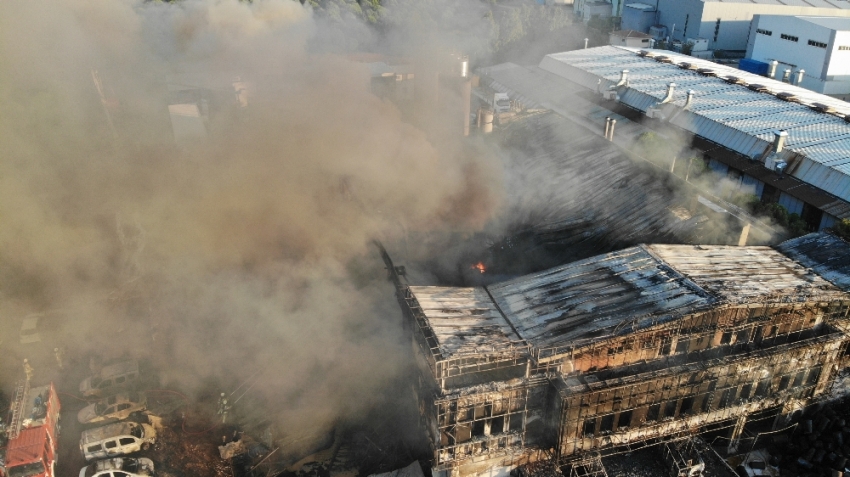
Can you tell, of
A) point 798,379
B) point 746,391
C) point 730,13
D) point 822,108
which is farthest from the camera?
point 730,13

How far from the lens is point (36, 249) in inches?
510

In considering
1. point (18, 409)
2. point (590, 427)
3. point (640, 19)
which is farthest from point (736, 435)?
point (640, 19)

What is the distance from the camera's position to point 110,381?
11.5 meters

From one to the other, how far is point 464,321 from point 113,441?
22.6 ft

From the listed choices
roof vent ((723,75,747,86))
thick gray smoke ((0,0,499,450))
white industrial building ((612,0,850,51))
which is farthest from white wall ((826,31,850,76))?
thick gray smoke ((0,0,499,450))

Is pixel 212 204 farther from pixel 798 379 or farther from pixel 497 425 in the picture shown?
pixel 798 379

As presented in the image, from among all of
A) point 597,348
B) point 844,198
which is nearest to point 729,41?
point 844,198

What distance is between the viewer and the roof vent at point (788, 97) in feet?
61.6

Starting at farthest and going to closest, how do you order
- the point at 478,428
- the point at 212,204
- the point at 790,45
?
the point at 790,45
the point at 212,204
the point at 478,428

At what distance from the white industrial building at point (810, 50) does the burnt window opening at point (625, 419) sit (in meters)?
23.1

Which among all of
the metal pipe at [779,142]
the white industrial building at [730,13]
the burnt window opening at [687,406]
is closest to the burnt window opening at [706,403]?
the burnt window opening at [687,406]

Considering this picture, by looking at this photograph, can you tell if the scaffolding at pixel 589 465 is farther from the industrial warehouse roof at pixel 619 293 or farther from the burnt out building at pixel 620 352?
the industrial warehouse roof at pixel 619 293

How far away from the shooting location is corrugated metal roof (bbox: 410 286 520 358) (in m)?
8.52

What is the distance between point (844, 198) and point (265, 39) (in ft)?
52.6
